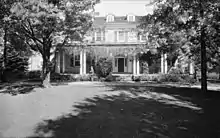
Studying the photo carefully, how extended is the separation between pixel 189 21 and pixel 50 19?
25.6 feet

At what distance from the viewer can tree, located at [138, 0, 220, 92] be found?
8.95 meters

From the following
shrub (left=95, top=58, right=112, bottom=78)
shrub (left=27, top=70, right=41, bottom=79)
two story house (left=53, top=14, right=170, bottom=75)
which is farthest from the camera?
two story house (left=53, top=14, right=170, bottom=75)

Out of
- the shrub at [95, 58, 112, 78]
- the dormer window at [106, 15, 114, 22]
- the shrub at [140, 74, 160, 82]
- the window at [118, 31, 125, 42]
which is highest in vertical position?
the dormer window at [106, 15, 114, 22]

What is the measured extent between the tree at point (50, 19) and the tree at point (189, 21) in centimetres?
406

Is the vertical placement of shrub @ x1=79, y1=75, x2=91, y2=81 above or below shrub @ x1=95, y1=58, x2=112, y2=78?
below

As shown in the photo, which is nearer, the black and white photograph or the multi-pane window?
the black and white photograph

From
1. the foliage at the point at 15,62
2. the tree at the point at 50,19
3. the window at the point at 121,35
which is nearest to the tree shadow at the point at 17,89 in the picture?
the tree at the point at 50,19

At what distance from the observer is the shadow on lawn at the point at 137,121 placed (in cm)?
498

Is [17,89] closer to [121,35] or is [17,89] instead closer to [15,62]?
[15,62]

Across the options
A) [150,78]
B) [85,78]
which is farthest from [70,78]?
[150,78]

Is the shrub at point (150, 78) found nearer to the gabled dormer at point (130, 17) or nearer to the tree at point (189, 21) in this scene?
the tree at point (189, 21)

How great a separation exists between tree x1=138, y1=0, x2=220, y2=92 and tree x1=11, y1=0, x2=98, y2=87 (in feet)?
13.3

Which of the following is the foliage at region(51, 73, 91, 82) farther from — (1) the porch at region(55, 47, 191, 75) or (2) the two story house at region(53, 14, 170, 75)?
(2) the two story house at region(53, 14, 170, 75)

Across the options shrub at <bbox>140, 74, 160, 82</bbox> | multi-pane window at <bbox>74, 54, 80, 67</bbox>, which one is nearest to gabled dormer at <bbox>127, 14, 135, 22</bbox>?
multi-pane window at <bbox>74, 54, 80, 67</bbox>
